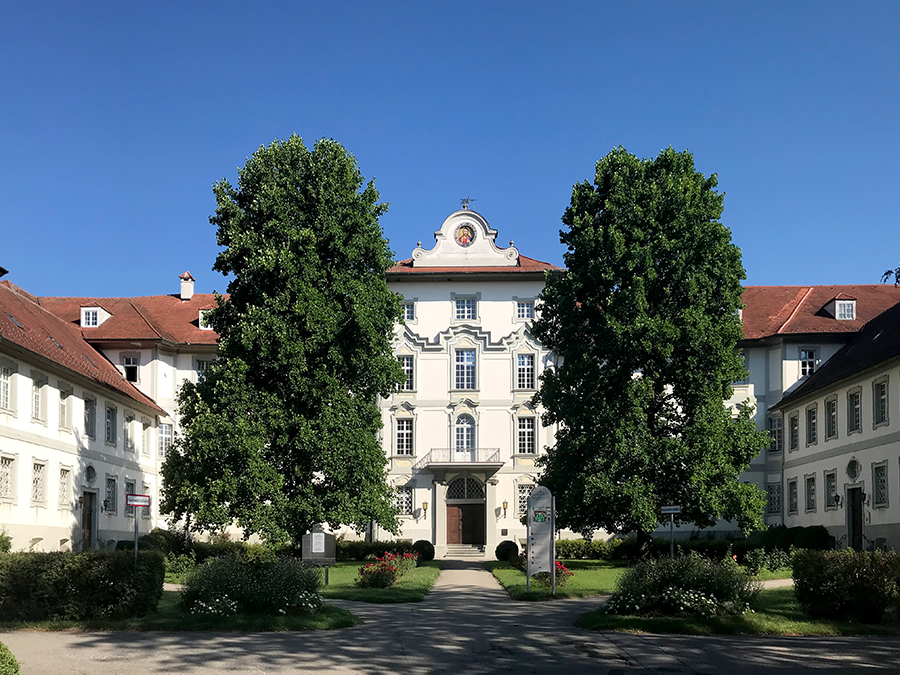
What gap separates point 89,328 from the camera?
4744 centimetres

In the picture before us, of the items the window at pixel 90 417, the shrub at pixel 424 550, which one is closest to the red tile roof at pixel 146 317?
the window at pixel 90 417

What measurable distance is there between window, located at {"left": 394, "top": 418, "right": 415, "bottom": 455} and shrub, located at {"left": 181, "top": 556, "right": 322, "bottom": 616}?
31907mm

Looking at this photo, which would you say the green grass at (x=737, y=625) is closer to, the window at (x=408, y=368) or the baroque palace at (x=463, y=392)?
the baroque palace at (x=463, y=392)

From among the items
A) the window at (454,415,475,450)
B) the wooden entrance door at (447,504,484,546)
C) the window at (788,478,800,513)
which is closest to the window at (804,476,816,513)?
the window at (788,478,800,513)

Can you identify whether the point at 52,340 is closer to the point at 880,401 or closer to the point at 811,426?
the point at 880,401

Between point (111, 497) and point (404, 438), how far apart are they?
1503 cm

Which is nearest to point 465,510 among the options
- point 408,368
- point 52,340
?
point 408,368

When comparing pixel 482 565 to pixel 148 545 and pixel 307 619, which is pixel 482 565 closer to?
pixel 148 545

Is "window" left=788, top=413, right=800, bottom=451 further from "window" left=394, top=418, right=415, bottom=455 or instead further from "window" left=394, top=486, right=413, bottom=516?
"window" left=394, top=486, right=413, bottom=516

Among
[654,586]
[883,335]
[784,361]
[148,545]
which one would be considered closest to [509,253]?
[784,361]

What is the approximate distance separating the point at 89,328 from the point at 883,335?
3507 cm

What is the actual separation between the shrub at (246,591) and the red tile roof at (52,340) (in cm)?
1592

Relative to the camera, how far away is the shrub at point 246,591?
16922mm

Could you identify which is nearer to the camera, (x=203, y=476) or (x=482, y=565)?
(x=203, y=476)
